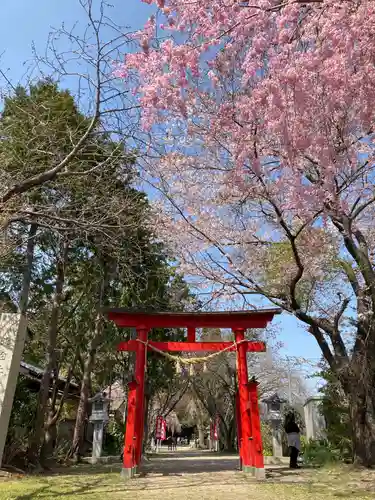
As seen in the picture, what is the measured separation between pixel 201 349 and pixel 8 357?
4.39 meters

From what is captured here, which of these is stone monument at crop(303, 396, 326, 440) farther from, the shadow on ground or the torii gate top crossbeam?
the torii gate top crossbeam

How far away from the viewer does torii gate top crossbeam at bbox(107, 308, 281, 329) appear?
9.15 metres

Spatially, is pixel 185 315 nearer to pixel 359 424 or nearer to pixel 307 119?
pixel 359 424

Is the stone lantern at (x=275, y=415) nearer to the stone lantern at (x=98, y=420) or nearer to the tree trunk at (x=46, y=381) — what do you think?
the stone lantern at (x=98, y=420)

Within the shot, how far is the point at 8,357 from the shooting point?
5.87 m

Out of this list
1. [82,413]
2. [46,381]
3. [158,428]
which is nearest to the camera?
[46,381]

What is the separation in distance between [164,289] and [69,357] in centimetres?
496

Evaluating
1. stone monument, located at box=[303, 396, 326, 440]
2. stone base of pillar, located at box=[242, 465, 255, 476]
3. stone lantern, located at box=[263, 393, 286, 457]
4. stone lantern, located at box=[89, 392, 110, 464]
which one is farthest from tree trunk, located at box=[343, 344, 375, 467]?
stone lantern, located at box=[89, 392, 110, 464]

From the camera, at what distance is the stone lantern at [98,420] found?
13484mm

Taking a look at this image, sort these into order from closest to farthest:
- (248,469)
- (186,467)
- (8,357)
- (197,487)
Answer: (8,357)
(197,487)
(248,469)
(186,467)

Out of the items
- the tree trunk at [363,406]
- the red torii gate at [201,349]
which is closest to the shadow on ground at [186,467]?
the red torii gate at [201,349]

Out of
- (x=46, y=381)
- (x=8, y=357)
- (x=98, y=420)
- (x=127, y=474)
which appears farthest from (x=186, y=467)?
(x=8, y=357)

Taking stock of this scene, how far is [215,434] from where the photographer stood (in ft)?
75.8

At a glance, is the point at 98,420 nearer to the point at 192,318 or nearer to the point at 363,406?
the point at 192,318
